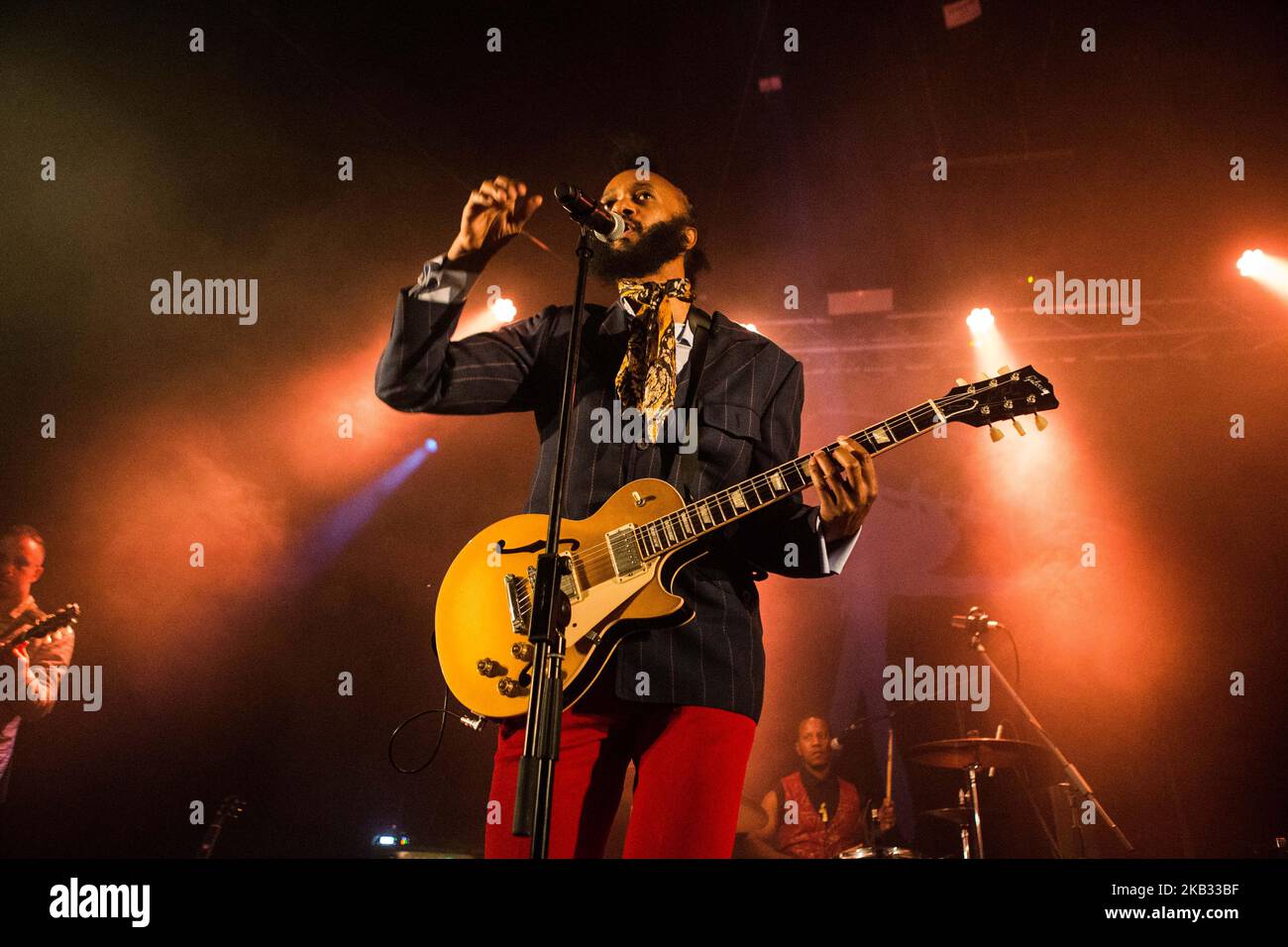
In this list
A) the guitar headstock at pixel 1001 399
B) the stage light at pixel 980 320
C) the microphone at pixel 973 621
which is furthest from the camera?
the stage light at pixel 980 320

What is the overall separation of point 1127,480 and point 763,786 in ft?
10.0

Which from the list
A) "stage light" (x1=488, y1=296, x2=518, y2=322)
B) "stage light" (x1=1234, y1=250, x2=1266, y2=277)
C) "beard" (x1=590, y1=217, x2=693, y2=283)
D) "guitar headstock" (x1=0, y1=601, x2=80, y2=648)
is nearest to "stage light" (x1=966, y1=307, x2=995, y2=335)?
"stage light" (x1=1234, y1=250, x2=1266, y2=277)

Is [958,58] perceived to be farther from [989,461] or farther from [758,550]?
[758,550]

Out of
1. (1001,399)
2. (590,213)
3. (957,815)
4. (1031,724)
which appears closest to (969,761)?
(957,815)

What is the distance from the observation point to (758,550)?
2514 millimetres

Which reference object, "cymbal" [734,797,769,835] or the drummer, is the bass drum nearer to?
the drummer

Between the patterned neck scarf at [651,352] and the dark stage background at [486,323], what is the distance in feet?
6.31

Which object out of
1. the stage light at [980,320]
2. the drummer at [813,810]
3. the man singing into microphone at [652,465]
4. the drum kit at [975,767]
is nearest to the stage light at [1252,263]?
the stage light at [980,320]

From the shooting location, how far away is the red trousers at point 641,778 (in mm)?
2102

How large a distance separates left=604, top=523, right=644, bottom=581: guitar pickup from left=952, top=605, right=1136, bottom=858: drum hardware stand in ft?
10.5

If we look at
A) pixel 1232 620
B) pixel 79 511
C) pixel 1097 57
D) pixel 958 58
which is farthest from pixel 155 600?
pixel 1232 620

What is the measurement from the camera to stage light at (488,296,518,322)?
5585 millimetres

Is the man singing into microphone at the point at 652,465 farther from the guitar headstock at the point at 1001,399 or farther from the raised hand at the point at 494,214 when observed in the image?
the guitar headstock at the point at 1001,399
